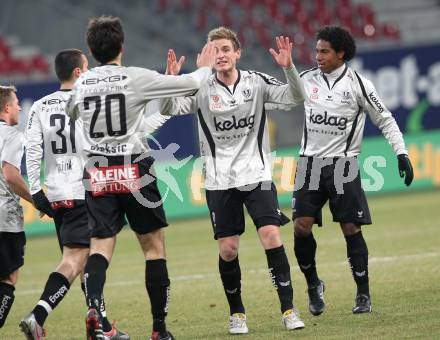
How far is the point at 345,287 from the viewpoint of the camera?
10.6m

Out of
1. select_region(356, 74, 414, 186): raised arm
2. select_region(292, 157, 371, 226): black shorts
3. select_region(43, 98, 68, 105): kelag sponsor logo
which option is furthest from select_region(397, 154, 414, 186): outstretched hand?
select_region(43, 98, 68, 105): kelag sponsor logo

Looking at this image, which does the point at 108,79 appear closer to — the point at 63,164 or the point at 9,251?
the point at 63,164

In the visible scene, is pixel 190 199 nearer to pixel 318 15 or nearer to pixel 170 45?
pixel 170 45

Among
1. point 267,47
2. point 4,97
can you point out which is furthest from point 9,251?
point 267,47

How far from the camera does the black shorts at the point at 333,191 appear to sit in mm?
9195

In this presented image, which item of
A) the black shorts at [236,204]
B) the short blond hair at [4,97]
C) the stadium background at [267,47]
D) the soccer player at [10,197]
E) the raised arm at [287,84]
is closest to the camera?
the raised arm at [287,84]

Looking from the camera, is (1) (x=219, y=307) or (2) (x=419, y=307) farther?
(1) (x=219, y=307)

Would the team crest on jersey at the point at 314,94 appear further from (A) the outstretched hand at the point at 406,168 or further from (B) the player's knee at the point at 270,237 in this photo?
(B) the player's knee at the point at 270,237

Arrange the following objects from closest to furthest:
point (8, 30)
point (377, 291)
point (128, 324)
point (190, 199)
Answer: point (128, 324), point (377, 291), point (190, 199), point (8, 30)

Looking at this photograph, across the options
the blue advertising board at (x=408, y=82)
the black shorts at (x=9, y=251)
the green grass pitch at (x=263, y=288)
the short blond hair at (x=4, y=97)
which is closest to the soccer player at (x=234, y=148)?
the green grass pitch at (x=263, y=288)

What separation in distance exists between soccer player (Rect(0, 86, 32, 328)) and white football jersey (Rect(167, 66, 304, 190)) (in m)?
1.44

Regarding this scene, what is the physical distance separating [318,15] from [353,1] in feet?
5.52

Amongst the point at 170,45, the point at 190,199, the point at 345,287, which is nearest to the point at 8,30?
the point at 170,45

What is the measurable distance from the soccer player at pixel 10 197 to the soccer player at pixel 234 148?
144cm
